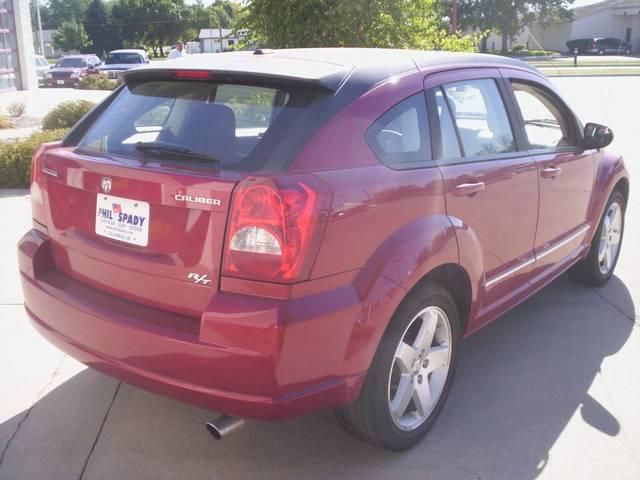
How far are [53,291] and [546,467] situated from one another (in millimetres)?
2322

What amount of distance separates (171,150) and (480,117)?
1745 millimetres

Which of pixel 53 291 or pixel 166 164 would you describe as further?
pixel 53 291

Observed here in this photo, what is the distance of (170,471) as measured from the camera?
10.0ft

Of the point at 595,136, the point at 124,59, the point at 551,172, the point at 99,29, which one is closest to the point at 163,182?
the point at 551,172

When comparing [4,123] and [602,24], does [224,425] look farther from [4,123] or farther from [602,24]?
[602,24]

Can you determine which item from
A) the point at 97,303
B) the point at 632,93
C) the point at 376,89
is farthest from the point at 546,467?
the point at 632,93

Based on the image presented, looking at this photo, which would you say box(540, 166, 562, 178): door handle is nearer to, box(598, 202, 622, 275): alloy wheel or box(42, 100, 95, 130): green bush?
box(598, 202, 622, 275): alloy wheel

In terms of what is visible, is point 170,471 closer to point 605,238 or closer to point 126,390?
point 126,390

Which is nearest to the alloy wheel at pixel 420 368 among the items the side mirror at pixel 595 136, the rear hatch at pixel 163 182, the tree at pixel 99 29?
the rear hatch at pixel 163 182

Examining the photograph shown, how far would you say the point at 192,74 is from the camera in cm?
308

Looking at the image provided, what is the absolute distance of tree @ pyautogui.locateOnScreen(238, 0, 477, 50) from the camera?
859cm

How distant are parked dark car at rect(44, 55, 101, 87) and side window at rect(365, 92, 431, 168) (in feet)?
99.5

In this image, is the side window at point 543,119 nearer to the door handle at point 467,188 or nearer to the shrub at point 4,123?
the door handle at point 467,188

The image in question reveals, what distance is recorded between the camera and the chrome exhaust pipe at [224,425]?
280 centimetres
